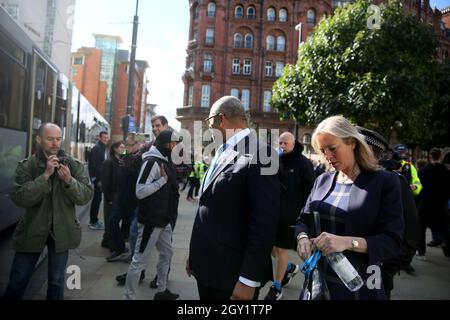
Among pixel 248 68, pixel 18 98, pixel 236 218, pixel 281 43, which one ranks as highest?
pixel 281 43

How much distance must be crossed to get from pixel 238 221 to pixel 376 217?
82 centimetres

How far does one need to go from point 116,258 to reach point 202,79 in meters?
42.5

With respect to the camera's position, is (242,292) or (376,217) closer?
(376,217)

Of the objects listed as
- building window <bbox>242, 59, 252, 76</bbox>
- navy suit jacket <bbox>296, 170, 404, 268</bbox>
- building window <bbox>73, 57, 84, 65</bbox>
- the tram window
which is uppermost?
building window <bbox>73, 57, 84, 65</bbox>

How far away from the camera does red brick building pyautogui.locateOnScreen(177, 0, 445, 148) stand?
46.2 metres

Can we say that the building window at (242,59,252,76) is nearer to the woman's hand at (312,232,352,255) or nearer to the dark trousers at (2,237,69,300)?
the dark trousers at (2,237,69,300)

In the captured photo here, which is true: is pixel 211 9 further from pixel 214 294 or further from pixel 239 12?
pixel 214 294

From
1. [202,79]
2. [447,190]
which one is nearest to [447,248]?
[447,190]

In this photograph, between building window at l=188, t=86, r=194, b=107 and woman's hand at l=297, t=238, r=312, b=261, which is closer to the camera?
woman's hand at l=297, t=238, r=312, b=261

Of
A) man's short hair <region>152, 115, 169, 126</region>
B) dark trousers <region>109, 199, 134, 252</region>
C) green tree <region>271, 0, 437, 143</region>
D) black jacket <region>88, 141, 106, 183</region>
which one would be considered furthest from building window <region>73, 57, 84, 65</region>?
man's short hair <region>152, 115, 169, 126</region>

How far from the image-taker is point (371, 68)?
15.8m

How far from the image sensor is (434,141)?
23.9m

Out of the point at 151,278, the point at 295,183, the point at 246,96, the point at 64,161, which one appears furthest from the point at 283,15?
the point at 64,161

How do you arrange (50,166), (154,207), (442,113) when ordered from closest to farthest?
(50,166) < (154,207) < (442,113)
